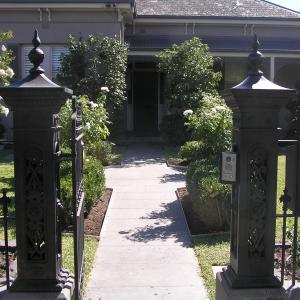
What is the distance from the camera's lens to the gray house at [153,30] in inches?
613

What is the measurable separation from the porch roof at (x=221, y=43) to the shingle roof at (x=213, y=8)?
2.69 feet

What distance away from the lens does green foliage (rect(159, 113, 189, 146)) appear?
14.8 metres

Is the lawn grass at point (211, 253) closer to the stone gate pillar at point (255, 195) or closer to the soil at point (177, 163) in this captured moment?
the stone gate pillar at point (255, 195)

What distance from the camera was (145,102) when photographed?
1873 cm

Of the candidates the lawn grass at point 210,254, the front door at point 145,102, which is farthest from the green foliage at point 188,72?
the lawn grass at point 210,254

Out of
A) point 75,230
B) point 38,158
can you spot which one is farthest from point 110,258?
point 38,158

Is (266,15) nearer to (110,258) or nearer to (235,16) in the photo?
(235,16)

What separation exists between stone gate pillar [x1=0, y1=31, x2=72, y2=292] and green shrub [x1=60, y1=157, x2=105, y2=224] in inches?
116

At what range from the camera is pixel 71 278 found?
357 cm

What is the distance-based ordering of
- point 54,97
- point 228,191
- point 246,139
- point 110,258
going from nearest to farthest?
point 54,97, point 246,139, point 110,258, point 228,191

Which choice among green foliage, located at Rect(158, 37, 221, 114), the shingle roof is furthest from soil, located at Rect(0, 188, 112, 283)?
the shingle roof

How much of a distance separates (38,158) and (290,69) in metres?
16.9

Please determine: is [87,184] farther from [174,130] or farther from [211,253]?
[174,130]

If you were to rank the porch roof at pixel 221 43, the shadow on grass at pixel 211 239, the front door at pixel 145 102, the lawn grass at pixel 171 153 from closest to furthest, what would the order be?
the shadow on grass at pixel 211 239 < the lawn grass at pixel 171 153 < the porch roof at pixel 221 43 < the front door at pixel 145 102
